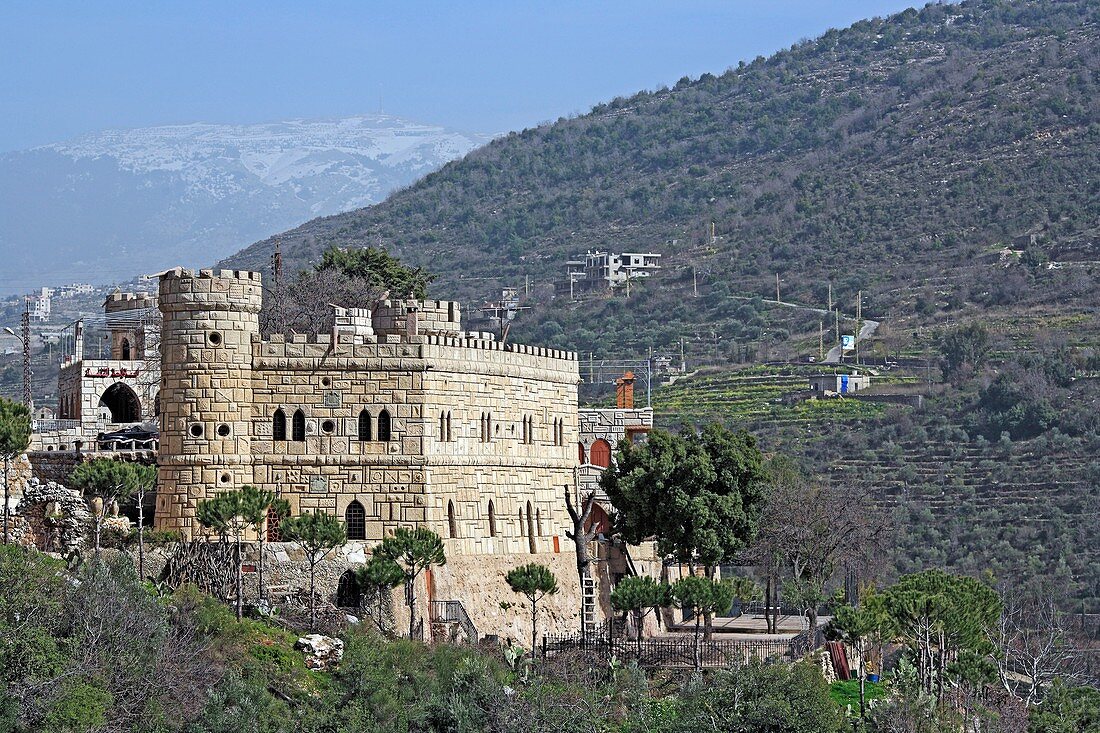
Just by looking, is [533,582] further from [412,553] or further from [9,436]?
[9,436]

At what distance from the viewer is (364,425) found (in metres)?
49.2

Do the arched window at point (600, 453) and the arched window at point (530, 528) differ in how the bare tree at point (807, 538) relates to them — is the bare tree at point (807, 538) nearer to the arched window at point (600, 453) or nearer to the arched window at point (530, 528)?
the arched window at point (600, 453)

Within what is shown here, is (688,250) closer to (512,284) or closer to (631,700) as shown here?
(512,284)

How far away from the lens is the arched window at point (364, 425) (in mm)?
49188

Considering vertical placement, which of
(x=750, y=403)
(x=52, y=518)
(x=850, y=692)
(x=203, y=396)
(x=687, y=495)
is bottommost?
(x=850, y=692)

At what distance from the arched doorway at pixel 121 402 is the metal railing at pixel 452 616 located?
53.7ft

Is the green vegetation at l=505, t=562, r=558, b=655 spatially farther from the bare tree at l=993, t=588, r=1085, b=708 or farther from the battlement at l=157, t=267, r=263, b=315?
the bare tree at l=993, t=588, r=1085, b=708

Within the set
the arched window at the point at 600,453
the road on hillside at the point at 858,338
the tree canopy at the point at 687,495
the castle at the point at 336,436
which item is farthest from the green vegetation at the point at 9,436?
the road on hillside at the point at 858,338

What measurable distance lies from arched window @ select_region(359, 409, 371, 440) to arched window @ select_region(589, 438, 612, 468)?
17.1 meters

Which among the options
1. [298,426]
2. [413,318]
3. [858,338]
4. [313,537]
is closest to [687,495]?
[413,318]

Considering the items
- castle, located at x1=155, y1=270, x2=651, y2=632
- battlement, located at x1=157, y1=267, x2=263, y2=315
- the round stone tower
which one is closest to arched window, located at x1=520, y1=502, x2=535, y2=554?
castle, located at x1=155, y1=270, x2=651, y2=632

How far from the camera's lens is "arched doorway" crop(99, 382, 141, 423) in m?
61.6

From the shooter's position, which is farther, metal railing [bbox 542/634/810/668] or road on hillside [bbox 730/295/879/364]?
road on hillside [bbox 730/295/879/364]

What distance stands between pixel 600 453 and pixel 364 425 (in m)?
18.0
